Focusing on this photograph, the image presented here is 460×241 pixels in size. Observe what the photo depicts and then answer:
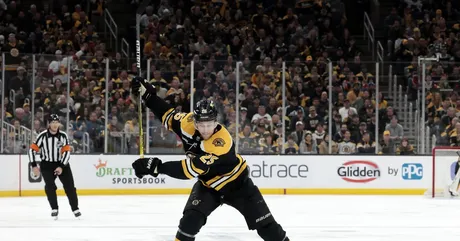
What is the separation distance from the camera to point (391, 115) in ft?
50.4

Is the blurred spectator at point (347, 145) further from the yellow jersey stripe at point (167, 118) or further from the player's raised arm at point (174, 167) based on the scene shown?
the player's raised arm at point (174, 167)

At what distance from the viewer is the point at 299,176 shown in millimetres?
15242

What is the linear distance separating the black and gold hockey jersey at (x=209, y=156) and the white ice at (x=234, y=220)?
8.75ft

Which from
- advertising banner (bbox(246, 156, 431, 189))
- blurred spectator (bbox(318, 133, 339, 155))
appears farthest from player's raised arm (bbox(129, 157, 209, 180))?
blurred spectator (bbox(318, 133, 339, 155))

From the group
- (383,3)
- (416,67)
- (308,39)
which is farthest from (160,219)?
(383,3)

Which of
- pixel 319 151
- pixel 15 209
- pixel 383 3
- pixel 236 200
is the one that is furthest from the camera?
pixel 383 3

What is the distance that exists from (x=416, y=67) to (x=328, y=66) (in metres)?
1.64

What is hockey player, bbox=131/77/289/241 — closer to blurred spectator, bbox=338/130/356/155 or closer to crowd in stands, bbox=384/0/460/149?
blurred spectator, bbox=338/130/356/155

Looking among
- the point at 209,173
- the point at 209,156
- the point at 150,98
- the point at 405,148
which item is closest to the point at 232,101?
the point at 405,148

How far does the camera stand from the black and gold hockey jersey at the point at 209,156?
5754mm

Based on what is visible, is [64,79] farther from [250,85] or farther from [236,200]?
[236,200]

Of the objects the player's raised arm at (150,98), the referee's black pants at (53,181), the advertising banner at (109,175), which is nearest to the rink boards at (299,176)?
the advertising banner at (109,175)

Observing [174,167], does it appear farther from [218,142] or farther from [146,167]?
[218,142]

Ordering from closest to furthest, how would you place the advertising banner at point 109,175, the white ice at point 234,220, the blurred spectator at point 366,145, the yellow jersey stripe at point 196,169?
the yellow jersey stripe at point 196,169 → the white ice at point 234,220 → the advertising banner at point 109,175 → the blurred spectator at point 366,145
